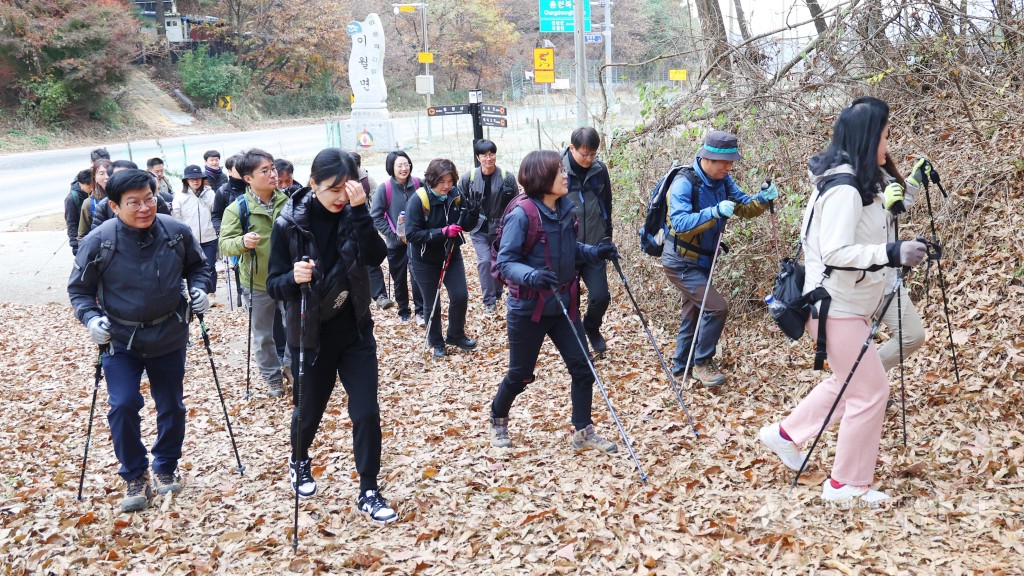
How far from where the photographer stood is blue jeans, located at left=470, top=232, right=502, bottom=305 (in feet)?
30.8

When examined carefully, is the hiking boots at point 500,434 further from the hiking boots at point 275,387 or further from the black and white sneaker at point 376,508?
the hiking boots at point 275,387

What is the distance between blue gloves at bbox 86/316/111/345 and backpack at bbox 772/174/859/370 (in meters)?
3.84

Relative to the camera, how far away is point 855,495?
4121 millimetres

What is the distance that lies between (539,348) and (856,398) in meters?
1.86

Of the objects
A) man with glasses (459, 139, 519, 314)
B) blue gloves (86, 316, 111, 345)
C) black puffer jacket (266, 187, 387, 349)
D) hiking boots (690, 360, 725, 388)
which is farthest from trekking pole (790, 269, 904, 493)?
man with glasses (459, 139, 519, 314)

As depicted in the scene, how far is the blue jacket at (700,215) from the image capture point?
5645 millimetres

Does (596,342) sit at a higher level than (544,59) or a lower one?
lower

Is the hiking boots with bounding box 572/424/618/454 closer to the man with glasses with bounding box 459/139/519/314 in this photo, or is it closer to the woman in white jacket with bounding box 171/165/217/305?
the man with glasses with bounding box 459/139/519/314

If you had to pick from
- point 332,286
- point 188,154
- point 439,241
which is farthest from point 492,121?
point 188,154

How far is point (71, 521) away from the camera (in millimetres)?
4875

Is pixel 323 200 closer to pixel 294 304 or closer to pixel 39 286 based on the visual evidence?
pixel 294 304

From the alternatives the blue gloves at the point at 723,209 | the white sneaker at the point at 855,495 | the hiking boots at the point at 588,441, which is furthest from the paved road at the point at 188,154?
the white sneaker at the point at 855,495

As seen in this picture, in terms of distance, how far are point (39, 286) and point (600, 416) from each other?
1127 cm

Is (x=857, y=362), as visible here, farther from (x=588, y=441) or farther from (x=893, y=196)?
(x=588, y=441)
